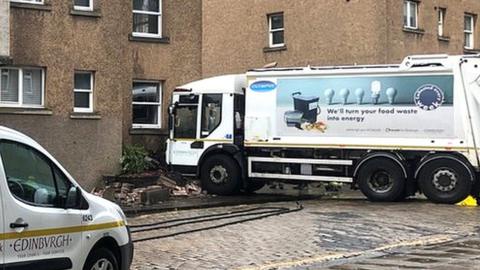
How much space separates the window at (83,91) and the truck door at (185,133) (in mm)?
2357

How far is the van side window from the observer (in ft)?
20.9

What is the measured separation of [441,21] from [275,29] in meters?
7.13

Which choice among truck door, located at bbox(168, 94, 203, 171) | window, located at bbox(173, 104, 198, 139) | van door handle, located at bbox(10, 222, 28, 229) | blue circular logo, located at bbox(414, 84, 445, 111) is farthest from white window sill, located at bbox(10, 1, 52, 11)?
van door handle, located at bbox(10, 222, 28, 229)

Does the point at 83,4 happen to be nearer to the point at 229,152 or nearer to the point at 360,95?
the point at 229,152

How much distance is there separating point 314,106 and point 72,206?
41.4 ft

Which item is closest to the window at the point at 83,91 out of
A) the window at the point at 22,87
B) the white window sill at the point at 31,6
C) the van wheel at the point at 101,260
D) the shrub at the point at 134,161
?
the window at the point at 22,87

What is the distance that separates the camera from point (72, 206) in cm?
706

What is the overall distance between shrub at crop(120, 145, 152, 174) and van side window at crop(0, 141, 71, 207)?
13.3 metres

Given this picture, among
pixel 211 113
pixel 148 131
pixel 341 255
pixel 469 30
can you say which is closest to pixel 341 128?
pixel 211 113

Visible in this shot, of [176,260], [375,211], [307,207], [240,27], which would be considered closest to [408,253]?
[176,260]

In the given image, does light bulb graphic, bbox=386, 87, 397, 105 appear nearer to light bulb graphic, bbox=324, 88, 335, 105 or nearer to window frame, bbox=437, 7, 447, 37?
light bulb graphic, bbox=324, 88, 335, 105

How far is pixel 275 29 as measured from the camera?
31.2m

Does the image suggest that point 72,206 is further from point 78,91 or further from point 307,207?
point 78,91

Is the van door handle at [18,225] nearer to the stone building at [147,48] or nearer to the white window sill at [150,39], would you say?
the stone building at [147,48]
